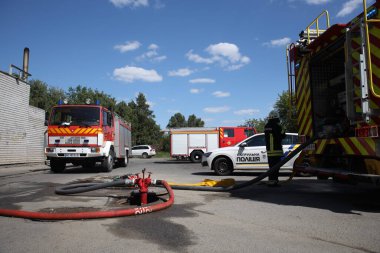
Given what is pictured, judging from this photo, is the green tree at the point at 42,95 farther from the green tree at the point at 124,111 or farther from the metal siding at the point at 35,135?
the metal siding at the point at 35,135

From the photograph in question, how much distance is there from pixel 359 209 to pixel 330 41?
3112mm

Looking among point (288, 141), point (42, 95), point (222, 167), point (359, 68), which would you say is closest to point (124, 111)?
point (42, 95)

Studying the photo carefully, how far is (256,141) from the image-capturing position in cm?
1187

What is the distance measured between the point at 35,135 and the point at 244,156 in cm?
1583

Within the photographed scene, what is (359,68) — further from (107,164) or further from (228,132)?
(228,132)

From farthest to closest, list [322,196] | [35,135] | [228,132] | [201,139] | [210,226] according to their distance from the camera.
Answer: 1. [228,132]
2. [201,139]
3. [35,135]
4. [322,196]
5. [210,226]

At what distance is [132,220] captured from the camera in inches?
177

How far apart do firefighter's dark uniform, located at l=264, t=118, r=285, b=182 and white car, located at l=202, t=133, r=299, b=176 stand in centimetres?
346

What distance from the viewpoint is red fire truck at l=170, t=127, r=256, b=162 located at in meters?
24.2

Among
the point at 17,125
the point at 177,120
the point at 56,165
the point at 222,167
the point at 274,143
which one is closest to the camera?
the point at 274,143

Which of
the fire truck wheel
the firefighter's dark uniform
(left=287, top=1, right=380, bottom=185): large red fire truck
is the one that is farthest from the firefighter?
the fire truck wheel

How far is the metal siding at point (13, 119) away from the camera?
17.9 meters

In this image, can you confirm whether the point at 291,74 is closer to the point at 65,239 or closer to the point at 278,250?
the point at 278,250

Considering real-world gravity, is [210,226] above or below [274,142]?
below
